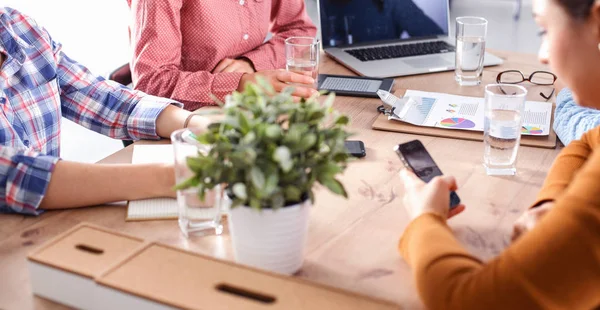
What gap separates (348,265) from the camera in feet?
3.24

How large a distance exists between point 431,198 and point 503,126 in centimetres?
35

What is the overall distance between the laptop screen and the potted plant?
4.04 feet

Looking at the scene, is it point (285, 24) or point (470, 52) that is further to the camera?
point (285, 24)

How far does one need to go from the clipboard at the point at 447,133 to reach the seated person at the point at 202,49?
8.0 inches

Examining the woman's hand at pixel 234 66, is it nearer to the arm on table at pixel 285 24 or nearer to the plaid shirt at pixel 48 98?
the arm on table at pixel 285 24

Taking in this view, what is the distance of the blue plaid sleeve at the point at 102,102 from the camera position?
→ 1522 mm

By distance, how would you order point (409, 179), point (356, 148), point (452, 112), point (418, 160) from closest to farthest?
point (409, 179)
point (418, 160)
point (356, 148)
point (452, 112)

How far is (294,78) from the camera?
1.64m

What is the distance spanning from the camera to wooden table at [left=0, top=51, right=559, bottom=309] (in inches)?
37.8

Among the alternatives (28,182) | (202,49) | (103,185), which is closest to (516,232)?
(103,185)

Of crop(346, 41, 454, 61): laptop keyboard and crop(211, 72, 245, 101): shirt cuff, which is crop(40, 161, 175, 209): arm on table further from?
crop(346, 41, 454, 61): laptop keyboard

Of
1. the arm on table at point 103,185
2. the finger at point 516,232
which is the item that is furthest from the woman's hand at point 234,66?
the finger at point 516,232

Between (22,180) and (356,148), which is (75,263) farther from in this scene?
(356,148)

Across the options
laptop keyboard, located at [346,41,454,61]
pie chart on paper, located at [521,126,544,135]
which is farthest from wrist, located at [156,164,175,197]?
laptop keyboard, located at [346,41,454,61]
